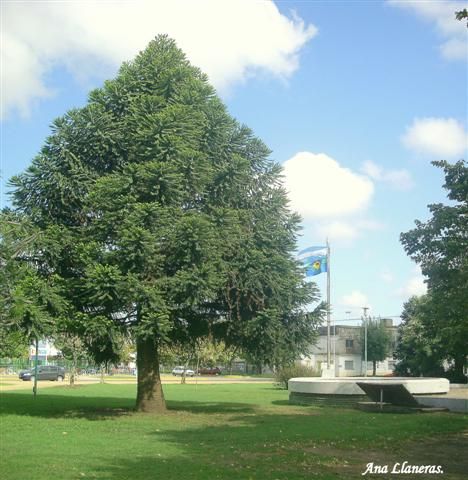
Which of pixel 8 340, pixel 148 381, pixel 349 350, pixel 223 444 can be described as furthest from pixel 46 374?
pixel 8 340

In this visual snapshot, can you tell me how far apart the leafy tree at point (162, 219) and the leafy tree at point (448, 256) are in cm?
796

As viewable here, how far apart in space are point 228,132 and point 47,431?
1260cm

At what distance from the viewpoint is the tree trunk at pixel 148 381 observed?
78.7 ft

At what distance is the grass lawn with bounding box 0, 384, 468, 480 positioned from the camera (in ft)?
36.8

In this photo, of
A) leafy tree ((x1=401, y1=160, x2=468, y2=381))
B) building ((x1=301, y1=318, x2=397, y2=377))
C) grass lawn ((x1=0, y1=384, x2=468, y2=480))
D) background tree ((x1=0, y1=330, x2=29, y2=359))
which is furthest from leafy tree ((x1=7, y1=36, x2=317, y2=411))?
building ((x1=301, y1=318, x2=397, y2=377))

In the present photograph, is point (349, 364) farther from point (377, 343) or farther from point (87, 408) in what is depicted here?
point (87, 408)

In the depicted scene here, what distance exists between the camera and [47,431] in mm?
17734

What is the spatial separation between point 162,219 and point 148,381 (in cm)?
651

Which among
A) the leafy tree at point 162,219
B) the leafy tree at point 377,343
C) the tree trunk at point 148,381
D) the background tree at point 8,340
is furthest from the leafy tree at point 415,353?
the background tree at point 8,340

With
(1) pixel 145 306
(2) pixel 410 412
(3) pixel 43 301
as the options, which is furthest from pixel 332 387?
(3) pixel 43 301

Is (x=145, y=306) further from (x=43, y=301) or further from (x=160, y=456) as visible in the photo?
(x=160, y=456)

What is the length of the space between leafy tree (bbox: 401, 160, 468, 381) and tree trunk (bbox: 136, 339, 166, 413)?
38.5ft

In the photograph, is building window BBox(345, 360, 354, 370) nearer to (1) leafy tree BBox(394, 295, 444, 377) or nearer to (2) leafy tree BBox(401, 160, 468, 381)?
Answer: (1) leafy tree BBox(394, 295, 444, 377)

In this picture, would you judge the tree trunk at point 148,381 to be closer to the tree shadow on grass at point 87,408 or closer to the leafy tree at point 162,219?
the leafy tree at point 162,219
